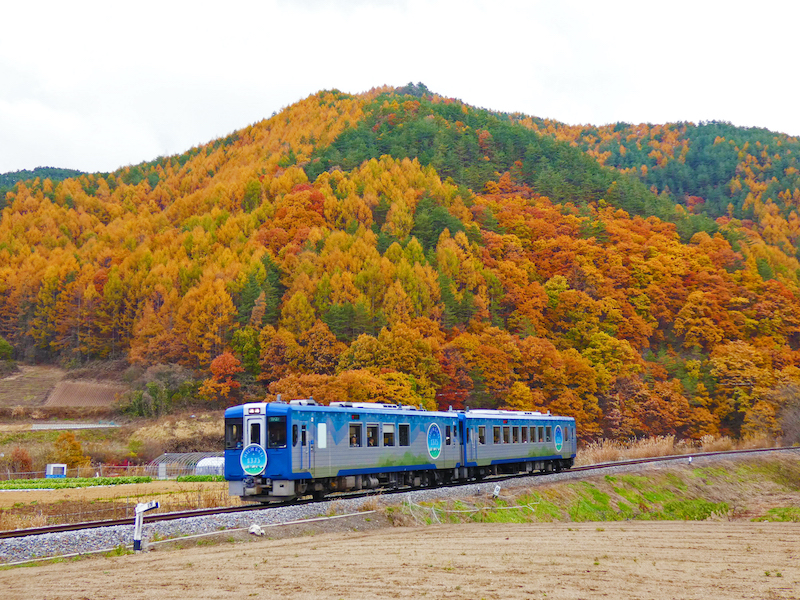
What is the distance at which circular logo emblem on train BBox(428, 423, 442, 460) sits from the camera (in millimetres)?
29219

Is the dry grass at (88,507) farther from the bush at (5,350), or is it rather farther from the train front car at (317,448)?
the bush at (5,350)

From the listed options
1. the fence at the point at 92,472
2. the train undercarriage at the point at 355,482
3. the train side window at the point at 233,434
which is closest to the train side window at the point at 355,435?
the train undercarriage at the point at 355,482

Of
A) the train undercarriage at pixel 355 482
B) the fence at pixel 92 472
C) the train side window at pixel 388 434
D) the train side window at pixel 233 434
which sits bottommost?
the fence at pixel 92 472

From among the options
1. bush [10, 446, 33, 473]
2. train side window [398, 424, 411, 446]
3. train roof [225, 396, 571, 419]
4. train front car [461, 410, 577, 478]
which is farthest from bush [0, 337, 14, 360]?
train side window [398, 424, 411, 446]

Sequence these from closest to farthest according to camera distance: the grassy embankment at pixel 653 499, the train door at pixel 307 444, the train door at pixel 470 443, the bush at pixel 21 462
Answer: the train door at pixel 307 444, the grassy embankment at pixel 653 499, the train door at pixel 470 443, the bush at pixel 21 462

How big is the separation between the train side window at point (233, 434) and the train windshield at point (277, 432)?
48.8 inches

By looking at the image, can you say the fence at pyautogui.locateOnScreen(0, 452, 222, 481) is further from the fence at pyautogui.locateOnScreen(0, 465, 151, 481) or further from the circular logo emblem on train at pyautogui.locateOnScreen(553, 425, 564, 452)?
the circular logo emblem on train at pyautogui.locateOnScreen(553, 425, 564, 452)

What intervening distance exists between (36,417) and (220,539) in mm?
69225

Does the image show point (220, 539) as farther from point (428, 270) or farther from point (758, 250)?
point (758, 250)

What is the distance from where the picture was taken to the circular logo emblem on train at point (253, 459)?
23031 mm

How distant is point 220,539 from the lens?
1708cm

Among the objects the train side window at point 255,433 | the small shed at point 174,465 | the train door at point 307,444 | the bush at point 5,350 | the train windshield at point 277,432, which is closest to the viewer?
the train windshield at point 277,432

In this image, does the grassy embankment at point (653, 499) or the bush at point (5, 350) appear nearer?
the grassy embankment at point (653, 499)

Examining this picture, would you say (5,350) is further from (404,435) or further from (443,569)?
(443,569)
